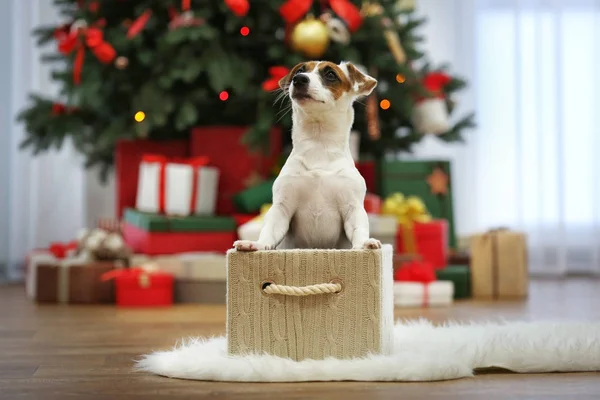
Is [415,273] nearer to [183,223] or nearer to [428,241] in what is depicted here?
[428,241]

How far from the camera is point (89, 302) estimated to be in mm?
3109

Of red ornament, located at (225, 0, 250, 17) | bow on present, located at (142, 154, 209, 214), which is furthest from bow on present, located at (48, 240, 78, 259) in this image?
red ornament, located at (225, 0, 250, 17)

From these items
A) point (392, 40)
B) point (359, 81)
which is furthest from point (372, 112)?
point (359, 81)

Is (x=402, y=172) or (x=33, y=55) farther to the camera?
(x=33, y=55)

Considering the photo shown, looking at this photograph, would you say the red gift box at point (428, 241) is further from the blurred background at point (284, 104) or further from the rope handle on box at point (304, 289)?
the rope handle on box at point (304, 289)

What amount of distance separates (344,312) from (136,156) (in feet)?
6.96

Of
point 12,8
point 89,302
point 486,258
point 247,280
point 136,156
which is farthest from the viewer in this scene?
point 12,8

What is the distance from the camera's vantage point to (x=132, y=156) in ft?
11.6

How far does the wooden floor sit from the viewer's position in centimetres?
142

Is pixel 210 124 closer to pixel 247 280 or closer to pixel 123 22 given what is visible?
pixel 123 22

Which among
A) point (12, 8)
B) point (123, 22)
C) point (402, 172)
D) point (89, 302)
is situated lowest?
point (89, 302)

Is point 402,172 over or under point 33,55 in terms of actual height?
under

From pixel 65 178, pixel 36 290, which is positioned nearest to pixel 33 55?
pixel 65 178

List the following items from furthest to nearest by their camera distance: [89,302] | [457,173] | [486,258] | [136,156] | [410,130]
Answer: [457,173] → [410,130] → [136,156] → [486,258] → [89,302]
